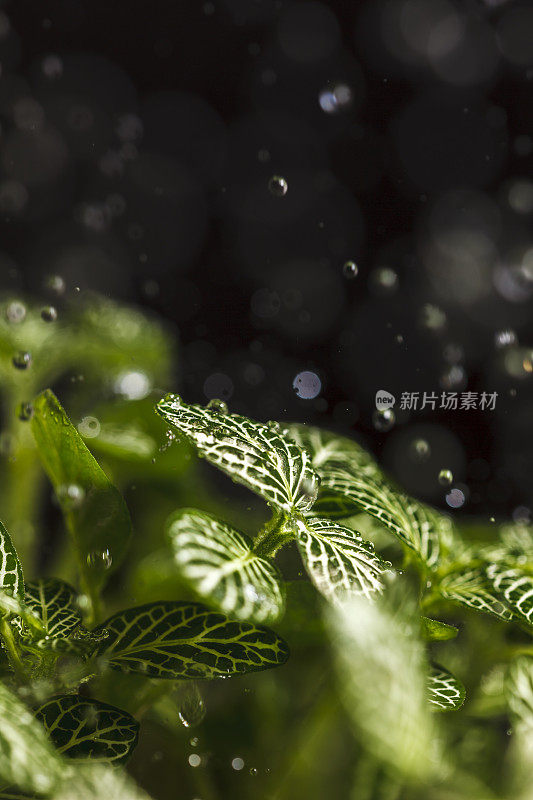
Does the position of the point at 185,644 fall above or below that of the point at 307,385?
above

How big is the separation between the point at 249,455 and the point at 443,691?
0.17m

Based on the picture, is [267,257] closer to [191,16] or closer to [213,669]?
[191,16]

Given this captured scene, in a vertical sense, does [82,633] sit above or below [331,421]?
above

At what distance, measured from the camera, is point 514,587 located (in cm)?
38

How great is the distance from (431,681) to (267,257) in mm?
858

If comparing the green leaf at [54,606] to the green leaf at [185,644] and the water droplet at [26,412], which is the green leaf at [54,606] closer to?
the green leaf at [185,644]

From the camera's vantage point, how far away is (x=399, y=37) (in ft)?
3.60

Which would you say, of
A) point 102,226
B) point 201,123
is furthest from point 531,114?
point 102,226

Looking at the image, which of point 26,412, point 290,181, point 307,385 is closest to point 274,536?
point 26,412

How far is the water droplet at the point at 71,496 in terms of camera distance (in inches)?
14.0

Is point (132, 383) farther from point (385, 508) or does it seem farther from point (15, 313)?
point (385, 508)

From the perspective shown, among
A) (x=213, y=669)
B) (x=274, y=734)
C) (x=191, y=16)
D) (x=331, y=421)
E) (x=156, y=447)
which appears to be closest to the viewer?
(x=213, y=669)

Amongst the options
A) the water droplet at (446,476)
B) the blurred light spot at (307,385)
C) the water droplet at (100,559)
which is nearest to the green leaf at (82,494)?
the water droplet at (100,559)

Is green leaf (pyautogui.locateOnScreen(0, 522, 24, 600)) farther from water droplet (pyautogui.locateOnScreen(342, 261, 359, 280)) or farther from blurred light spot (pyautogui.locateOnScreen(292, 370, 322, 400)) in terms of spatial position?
water droplet (pyautogui.locateOnScreen(342, 261, 359, 280))
